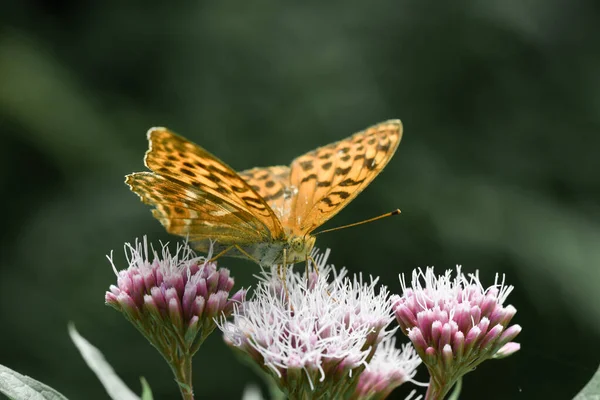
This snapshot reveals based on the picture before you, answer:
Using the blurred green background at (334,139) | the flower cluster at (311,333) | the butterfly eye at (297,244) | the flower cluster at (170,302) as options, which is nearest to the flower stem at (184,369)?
the flower cluster at (170,302)

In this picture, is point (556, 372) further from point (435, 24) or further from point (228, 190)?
point (228, 190)

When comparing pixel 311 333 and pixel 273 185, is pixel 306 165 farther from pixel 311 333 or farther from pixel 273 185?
pixel 311 333

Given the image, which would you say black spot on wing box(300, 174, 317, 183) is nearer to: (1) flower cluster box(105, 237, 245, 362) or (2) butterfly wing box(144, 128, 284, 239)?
(2) butterfly wing box(144, 128, 284, 239)

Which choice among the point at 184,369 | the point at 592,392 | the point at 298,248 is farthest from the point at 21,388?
the point at 592,392

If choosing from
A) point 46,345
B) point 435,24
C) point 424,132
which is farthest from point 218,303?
point 435,24

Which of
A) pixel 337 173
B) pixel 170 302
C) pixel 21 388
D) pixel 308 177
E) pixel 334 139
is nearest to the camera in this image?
pixel 21 388
